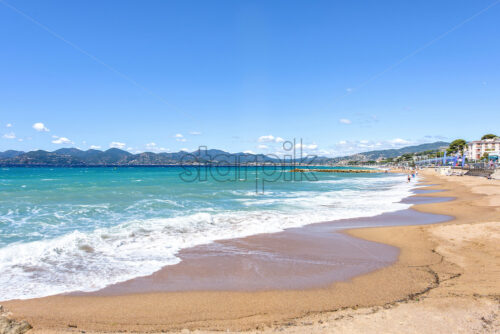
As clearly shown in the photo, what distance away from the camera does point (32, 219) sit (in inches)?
531

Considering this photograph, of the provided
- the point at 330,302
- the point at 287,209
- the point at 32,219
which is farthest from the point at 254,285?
the point at 32,219

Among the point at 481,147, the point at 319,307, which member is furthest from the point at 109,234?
the point at 481,147

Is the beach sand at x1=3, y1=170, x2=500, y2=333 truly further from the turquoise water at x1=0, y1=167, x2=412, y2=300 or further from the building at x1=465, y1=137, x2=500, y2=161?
the building at x1=465, y1=137, x2=500, y2=161

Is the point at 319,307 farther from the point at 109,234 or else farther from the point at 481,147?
the point at 481,147

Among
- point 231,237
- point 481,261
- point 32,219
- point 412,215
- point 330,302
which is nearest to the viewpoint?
point 330,302

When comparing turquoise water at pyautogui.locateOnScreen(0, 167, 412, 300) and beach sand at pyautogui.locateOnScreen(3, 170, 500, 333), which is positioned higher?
beach sand at pyautogui.locateOnScreen(3, 170, 500, 333)

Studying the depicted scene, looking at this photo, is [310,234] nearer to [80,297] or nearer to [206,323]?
[206,323]

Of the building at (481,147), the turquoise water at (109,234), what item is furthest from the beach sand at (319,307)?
the building at (481,147)

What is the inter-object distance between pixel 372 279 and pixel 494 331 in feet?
7.86

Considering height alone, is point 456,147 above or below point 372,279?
above

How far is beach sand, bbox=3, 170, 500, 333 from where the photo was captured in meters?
4.12

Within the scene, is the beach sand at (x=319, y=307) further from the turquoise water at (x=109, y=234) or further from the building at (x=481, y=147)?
the building at (x=481, y=147)

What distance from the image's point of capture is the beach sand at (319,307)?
4117 mm

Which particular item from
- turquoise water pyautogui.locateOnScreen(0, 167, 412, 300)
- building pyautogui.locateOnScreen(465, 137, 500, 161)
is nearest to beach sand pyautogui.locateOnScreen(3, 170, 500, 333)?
turquoise water pyautogui.locateOnScreen(0, 167, 412, 300)
